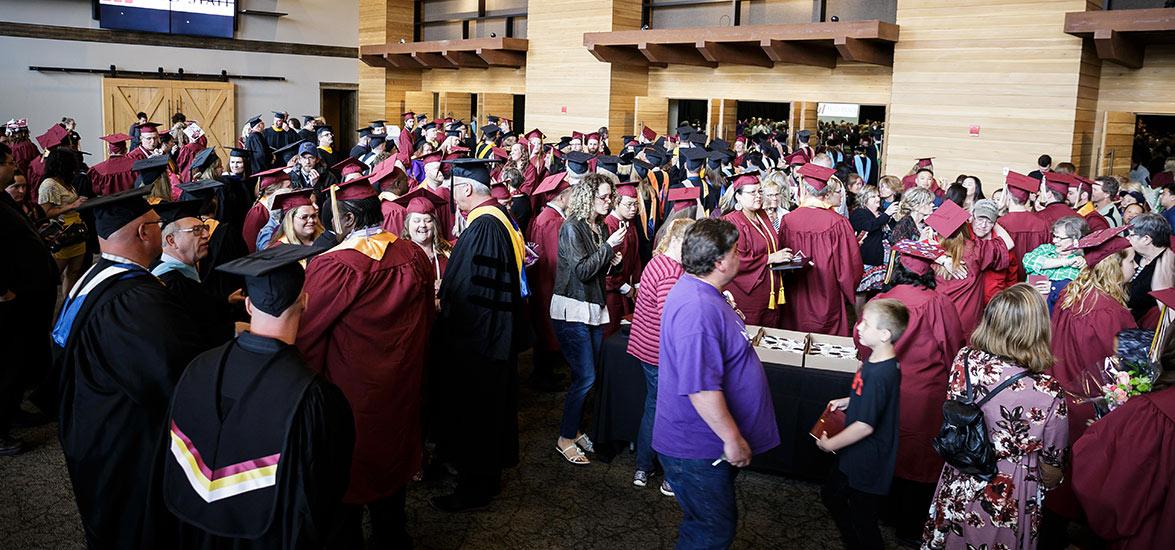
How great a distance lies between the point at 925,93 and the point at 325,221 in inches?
404

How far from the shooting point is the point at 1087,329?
14.7ft

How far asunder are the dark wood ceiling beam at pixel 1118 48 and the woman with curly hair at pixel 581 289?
7974 mm

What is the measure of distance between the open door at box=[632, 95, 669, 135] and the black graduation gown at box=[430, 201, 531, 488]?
12.3 m

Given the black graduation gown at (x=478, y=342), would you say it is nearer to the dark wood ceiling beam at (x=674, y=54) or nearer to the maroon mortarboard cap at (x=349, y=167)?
the maroon mortarboard cap at (x=349, y=167)

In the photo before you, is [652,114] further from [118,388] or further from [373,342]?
[118,388]

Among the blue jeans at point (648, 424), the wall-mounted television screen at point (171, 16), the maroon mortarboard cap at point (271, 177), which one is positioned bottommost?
the blue jeans at point (648, 424)

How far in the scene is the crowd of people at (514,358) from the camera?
2488 millimetres

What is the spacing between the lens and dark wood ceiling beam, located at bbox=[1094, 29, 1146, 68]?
10.3 m

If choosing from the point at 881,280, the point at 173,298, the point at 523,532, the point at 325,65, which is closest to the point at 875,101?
the point at 881,280

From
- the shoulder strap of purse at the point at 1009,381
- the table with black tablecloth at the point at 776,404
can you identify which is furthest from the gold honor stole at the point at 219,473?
the table with black tablecloth at the point at 776,404

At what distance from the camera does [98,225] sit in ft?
11.1

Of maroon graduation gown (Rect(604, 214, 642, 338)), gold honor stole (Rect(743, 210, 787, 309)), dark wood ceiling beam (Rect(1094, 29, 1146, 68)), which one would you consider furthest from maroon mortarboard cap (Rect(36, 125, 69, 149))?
dark wood ceiling beam (Rect(1094, 29, 1146, 68))

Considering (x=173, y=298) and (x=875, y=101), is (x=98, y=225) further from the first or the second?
(x=875, y=101)

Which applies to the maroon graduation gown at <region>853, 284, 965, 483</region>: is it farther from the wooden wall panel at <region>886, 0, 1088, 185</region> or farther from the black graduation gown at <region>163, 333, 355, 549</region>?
the wooden wall panel at <region>886, 0, 1088, 185</region>
